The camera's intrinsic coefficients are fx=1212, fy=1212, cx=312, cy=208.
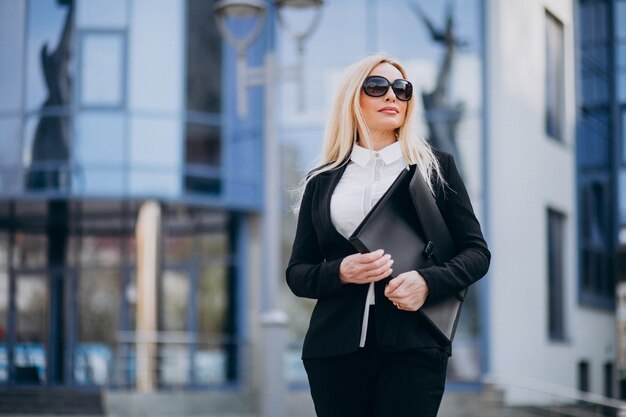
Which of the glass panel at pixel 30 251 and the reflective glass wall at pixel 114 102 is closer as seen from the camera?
the reflective glass wall at pixel 114 102

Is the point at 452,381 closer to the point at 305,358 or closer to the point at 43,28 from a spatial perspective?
the point at 43,28

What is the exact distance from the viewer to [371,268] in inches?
132

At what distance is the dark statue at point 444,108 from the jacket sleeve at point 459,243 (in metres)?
16.6

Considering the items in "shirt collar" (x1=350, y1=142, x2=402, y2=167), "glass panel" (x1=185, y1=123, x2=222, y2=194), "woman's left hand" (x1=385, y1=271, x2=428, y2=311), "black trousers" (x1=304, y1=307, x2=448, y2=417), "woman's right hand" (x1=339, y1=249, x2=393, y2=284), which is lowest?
"black trousers" (x1=304, y1=307, x2=448, y2=417)

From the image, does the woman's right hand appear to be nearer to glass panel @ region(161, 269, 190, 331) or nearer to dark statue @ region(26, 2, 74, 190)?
dark statue @ region(26, 2, 74, 190)

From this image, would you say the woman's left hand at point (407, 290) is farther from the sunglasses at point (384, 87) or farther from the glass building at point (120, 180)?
the glass building at point (120, 180)

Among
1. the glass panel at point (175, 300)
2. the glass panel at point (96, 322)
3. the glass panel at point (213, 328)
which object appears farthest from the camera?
the glass panel at point (175, 300)

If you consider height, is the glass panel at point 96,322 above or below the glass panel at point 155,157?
below

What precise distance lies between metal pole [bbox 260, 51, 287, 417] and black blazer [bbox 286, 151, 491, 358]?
880 cm

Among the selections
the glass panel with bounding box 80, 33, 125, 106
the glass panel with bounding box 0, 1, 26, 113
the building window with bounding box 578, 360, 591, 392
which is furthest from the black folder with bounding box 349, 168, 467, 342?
the glass panel with bounding box 0, 1, 26, 113

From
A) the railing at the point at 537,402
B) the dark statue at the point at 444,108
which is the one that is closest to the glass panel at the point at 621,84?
the dark statue at the point at 444,108

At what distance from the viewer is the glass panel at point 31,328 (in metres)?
22.5

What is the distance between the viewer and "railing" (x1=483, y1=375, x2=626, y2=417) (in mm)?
13906

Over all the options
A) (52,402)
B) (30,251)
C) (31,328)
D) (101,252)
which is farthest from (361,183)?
(30,251)
